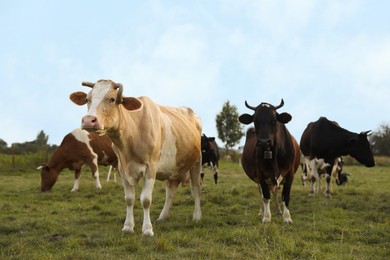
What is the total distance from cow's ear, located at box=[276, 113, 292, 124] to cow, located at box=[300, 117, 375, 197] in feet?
17.6

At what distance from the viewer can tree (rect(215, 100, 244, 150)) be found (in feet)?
186

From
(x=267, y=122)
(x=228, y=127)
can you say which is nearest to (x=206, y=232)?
(x=267, y=122)

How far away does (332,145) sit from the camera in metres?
13.5

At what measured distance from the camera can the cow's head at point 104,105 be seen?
589cm

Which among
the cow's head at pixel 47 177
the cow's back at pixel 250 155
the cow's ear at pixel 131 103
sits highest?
the cow's ear at pixel 131 103

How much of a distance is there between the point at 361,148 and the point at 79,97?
949 centimetres

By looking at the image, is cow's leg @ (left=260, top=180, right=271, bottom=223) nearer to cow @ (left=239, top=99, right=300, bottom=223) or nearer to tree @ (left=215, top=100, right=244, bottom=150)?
cow @ (left=239, top=99, right=300, bottom=223)

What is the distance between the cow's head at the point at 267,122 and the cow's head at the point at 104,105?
2.42 meters

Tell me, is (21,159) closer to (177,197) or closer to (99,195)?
(99,195)

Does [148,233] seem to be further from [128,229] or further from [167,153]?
[167,153]

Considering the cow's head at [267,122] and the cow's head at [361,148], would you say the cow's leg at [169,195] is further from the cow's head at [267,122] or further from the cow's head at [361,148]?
the cow's head at [361,148]

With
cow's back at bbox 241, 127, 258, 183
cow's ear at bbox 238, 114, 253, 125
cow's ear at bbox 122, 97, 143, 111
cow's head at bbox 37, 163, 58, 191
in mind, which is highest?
cow's ear at bbox 238, 114, 253, 125

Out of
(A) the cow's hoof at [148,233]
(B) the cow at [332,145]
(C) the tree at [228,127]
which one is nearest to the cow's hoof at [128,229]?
(A) the cow's hoof at [148,233]

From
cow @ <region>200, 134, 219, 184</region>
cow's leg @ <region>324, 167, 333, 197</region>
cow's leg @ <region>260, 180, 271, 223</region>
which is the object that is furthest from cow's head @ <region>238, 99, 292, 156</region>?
cow @ <region>200, 134, 219, 184</region>
